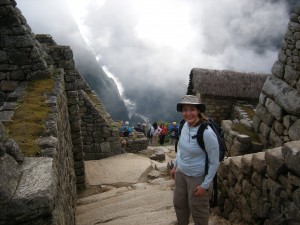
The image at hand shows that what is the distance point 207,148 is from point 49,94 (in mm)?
3013

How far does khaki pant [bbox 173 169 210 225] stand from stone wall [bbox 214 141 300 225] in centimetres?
71

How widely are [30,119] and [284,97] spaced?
5371 mm

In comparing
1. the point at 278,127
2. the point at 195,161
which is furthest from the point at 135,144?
the point at 195,161

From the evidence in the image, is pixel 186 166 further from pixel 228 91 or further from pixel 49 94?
pixel 228 91

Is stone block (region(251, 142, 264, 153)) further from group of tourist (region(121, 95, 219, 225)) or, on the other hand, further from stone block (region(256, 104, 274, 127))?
group of tourist (region(121, 95, 219, 225))

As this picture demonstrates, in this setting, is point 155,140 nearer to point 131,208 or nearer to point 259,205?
point 131,208

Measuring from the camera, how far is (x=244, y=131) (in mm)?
8320

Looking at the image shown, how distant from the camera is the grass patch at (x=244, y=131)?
26.4 feet

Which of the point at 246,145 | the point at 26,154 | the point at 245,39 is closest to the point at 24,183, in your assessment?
the point at 26,154

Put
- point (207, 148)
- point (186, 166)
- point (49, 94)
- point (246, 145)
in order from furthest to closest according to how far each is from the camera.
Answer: point (246, 145) < point (49, 94) < point (186, 166) < point (207, 148)

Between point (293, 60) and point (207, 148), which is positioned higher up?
point (293, 60)

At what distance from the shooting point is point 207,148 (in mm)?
3547

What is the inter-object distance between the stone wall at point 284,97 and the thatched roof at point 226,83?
14.8 ft

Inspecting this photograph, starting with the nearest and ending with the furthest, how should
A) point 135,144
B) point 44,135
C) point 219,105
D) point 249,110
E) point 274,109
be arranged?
point 44,135
point 274,109
point 249,110
point 219,105
point 135,144
